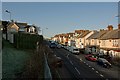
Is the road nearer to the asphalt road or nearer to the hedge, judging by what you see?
the asphalt road

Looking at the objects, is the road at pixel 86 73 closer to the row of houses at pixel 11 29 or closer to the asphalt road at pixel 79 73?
the asphalt road at pixel 79 73

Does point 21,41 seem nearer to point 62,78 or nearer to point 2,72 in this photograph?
point 62,78

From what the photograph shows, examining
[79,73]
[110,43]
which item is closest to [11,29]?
[110,43]

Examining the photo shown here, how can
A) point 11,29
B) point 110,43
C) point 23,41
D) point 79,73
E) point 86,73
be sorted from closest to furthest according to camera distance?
point 79,73 < point 86,73 < point 23,41 < point 110,43 < point 11,29

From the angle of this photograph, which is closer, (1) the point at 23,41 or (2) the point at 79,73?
(2) the point at 79,73

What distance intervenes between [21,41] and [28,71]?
2536 cm

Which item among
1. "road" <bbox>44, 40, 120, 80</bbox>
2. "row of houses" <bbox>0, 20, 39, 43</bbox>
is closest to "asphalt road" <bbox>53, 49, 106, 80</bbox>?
"road" <bbox>44, 40, 120, 80</bbox>

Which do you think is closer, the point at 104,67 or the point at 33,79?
the point at 33,79

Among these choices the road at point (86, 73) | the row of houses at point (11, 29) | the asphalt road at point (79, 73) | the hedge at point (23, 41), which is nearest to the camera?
the asphalt road at point (79, 73)

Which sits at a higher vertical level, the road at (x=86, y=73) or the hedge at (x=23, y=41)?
the hedge at (x=23, y=41)

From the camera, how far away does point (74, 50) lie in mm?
67000

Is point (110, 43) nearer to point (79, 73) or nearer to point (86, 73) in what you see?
point (86, 73)

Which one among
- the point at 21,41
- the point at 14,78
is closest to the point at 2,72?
the point at 14,78

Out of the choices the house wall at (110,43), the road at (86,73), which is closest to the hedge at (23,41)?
the road at (86,73)
